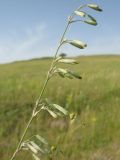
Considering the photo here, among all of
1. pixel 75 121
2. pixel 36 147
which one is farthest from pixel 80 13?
pixel 75 121

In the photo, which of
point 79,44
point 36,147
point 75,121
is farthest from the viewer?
point 75,121

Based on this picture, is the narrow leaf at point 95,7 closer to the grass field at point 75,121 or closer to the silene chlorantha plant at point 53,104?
the silene chlorantha plant at point 53,104

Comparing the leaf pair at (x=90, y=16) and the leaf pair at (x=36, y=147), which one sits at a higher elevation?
the leaf pair at (x=90, y=16)

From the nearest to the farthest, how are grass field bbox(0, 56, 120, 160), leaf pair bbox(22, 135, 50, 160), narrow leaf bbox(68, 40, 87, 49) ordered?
leaf pair bbox(22, 135, 50, 160) < narrow leaf bbox(68, 40, 87, 49) < grass field bbox(0, 56, 120, 160)

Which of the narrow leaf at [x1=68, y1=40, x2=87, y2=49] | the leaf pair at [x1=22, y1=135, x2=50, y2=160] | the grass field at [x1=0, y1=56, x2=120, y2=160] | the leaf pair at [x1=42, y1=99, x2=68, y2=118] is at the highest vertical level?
the narrow leaf at [x1=68, y1=40, x2=87, y2=49]

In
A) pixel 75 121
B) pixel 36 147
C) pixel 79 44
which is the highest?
pixel 79 44

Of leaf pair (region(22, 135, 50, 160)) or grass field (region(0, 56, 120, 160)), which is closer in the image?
leaf pair (region(22, 135, 50, 160))

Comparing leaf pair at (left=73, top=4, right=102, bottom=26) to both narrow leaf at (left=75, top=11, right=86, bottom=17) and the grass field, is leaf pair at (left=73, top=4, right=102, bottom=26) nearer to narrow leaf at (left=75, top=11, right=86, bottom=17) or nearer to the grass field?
narrow leaf at (left=75, top=11, right=86, bottom=17)

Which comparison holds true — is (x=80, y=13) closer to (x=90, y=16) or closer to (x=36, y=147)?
(x=90, y=16)

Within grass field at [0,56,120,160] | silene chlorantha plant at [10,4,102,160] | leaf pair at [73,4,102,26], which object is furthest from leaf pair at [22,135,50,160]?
grass field at [0,56,120,160]

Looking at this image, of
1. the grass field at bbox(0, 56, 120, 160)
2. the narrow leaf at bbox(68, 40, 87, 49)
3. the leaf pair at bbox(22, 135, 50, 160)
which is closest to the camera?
the leaf pair at bbox(22, 135, 50, 160)

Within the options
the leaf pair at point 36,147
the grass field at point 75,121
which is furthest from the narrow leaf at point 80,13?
the grass field at point 75,121

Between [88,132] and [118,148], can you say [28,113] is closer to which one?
[88,132]
